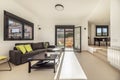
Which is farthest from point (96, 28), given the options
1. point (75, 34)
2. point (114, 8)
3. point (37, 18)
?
point (114, 8)

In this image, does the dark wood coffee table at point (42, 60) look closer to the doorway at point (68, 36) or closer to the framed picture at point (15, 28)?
the framed picture at point (15, 28)

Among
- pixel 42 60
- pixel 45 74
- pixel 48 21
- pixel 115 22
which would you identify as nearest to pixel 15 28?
pixel 42 60

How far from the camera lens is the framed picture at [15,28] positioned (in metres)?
5.30

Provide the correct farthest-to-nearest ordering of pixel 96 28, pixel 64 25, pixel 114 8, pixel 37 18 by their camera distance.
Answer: pixel 96 28 < pixel 64 25 < pixel 37 18 < pixel 114 8

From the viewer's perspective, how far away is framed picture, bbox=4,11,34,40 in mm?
5305

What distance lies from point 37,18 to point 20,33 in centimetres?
356

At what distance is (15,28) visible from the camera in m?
6.18

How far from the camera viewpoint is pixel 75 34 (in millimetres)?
10664

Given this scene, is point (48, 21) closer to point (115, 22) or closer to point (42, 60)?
point (42, 60)

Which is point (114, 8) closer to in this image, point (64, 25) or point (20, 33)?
point (20, 33)

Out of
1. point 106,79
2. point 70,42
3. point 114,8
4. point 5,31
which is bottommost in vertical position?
point 106,79

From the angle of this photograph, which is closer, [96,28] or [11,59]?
[11,59]

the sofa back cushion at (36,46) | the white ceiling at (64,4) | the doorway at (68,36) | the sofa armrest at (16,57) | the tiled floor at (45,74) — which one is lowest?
the tiled floor at (45,74)

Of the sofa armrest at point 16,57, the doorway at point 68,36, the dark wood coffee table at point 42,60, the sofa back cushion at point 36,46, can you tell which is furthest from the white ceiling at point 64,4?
the doorway at point 68,36
